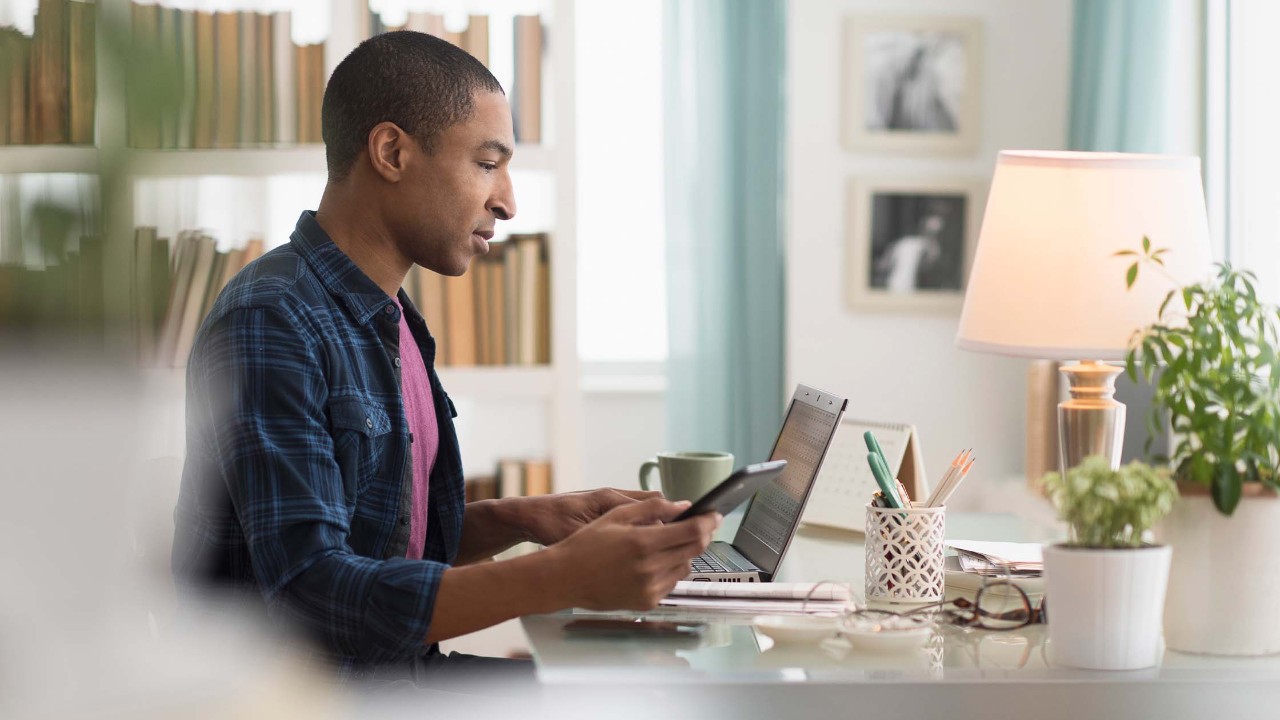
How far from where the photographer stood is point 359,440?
118cm

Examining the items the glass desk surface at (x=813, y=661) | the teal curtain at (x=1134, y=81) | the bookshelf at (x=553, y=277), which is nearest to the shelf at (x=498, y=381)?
the bookshelf at (x=553, y=277)

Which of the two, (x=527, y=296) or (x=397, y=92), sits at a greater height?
(x=397, y=92)

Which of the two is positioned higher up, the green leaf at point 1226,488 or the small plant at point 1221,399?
the small plant at point 1221,399

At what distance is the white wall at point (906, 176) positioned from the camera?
3598 mm

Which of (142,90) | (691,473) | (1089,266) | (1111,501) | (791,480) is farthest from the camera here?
(691,473)

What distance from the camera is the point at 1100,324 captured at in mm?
1333

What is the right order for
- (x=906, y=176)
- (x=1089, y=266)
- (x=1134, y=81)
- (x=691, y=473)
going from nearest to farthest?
(x=1089, y=266)
(x=691, y=473)
(x=1134, y=81)
(x=906, y=176)

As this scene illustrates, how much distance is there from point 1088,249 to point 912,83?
2.40 metres

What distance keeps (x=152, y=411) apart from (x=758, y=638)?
0.82 m

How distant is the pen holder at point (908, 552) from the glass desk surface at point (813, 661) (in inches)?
2.8

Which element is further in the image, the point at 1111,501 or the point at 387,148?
the point at 387,148

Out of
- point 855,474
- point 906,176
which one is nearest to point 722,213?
point 906,176

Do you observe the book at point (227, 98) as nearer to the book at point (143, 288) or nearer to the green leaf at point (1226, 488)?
the book at point (143, 288)

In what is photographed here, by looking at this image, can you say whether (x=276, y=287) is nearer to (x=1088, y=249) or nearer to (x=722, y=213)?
(x=1088, y=249)
